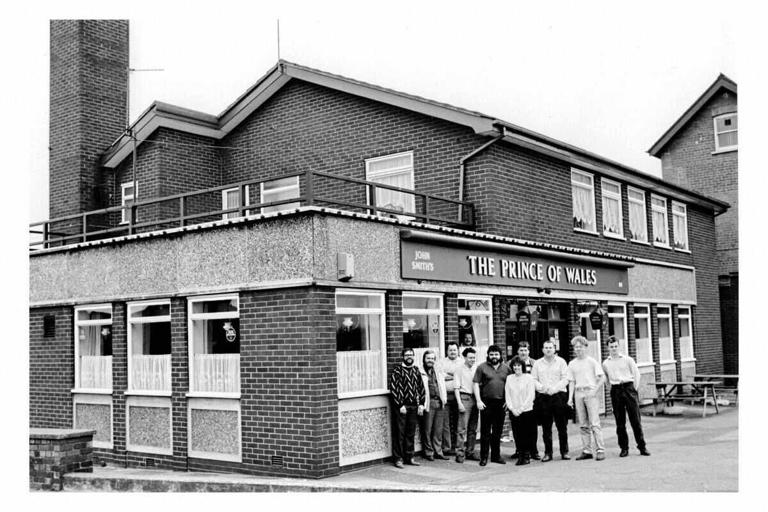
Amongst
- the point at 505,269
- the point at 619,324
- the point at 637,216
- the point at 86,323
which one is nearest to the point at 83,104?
the point at 86,323

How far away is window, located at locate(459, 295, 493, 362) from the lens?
1453 cm

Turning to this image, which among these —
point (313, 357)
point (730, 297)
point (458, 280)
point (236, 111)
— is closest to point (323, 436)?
point (313, 357)

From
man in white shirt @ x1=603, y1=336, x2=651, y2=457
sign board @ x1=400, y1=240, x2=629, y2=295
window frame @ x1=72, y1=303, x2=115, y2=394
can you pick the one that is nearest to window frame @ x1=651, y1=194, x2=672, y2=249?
sign board @ x1=400, y1=240, x2=629, y2=295

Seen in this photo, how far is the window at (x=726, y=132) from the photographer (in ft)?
71.3

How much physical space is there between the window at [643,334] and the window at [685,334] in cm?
204

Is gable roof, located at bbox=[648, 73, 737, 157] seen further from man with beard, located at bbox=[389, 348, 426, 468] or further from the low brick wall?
the low brick wall

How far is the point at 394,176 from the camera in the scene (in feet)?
53.9

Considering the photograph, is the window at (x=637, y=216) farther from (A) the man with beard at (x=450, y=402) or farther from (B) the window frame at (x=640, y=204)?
(A) the man with beard at (x=450, y=402)

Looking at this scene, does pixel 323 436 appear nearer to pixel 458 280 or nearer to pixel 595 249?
pixel 458 280

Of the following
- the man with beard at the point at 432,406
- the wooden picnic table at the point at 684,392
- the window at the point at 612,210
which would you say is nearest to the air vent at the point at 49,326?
the man with beard at the point at 432,406

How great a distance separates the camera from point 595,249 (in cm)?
1883

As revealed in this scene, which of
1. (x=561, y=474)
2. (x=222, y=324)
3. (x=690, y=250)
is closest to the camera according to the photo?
(x=561, y=474)

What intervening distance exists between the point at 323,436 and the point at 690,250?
49.3ft

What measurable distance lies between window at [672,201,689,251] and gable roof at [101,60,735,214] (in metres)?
2.70
